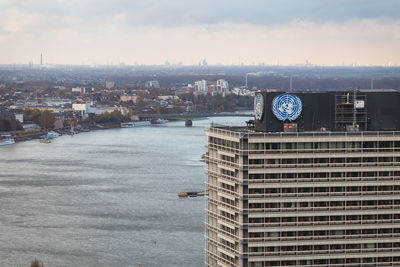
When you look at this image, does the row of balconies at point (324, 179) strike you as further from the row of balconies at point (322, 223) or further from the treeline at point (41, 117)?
the treeline at point (41, 117)

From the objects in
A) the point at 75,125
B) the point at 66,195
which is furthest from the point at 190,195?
the point at 75,125

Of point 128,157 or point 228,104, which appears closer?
point 128,157

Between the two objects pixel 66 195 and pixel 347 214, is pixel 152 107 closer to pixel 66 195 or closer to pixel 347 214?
pixel 66 195

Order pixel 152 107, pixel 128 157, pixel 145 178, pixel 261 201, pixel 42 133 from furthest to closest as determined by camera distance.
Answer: pixel 152 107 → pixel 42 133 → pixel 128 157 → pixel 145 178 → pixel 261 201

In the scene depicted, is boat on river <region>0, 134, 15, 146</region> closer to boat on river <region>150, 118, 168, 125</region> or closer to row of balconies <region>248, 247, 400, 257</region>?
boat on river <region>150, 118, 168, 125</region>

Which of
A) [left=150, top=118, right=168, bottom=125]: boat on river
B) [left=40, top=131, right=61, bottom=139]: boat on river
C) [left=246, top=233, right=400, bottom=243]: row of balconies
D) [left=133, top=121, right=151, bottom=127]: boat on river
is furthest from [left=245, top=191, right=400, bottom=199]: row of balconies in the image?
[left=150, top=118, right=168, bottom=125]: boat on river

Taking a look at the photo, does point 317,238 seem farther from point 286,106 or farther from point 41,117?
point 41,117

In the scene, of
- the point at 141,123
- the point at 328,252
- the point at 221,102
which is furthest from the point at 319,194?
the point at 221,102
